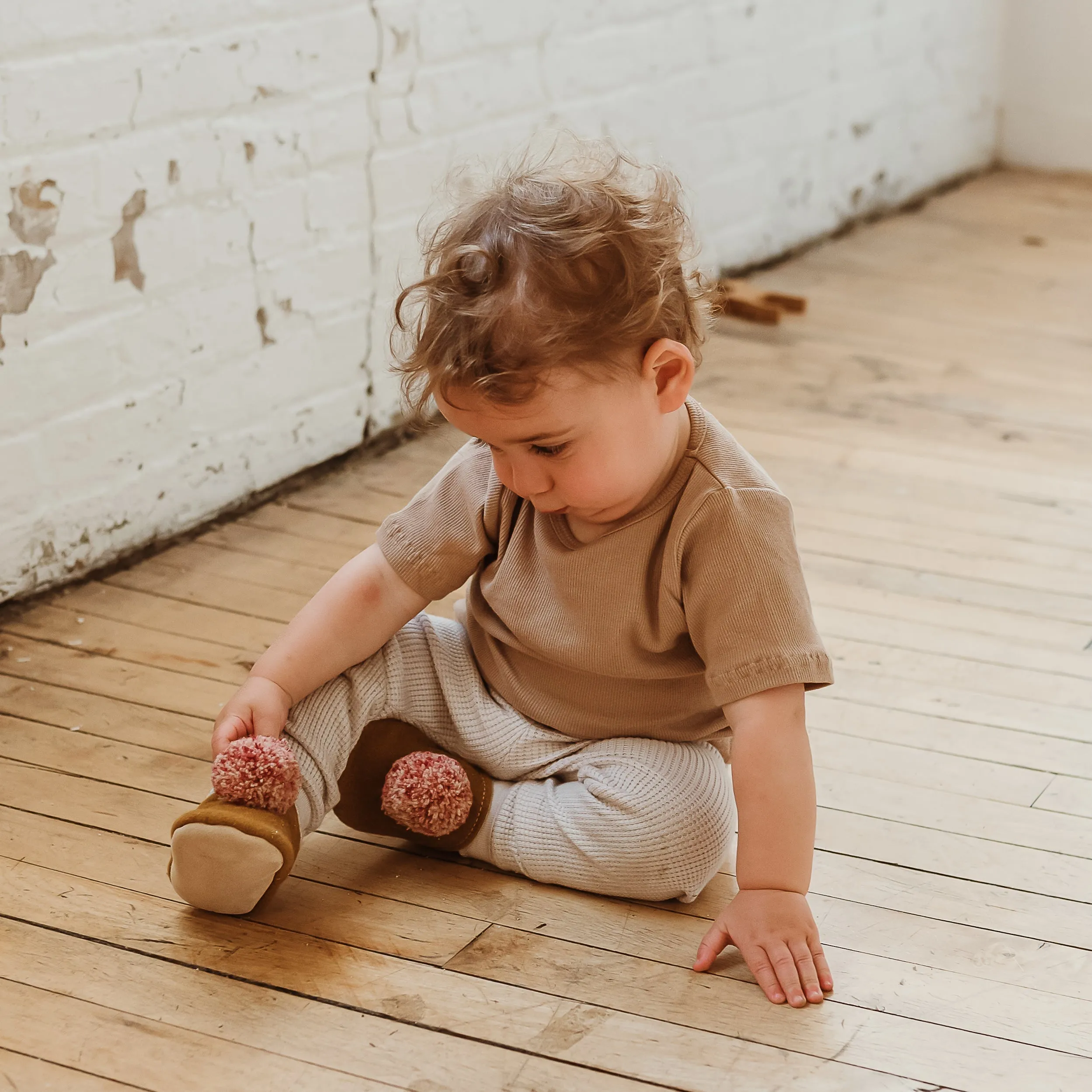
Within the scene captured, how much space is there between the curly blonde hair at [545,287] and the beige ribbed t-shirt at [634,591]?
0.13 metres

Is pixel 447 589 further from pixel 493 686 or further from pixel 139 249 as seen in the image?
pixel 139 249

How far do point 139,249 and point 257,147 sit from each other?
21 cm

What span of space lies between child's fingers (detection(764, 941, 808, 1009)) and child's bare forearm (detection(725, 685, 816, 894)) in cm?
4

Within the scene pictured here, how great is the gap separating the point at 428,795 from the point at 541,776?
0.35 ft

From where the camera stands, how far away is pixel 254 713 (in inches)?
41.8

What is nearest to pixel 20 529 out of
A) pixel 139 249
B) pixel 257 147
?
pixel 139 249

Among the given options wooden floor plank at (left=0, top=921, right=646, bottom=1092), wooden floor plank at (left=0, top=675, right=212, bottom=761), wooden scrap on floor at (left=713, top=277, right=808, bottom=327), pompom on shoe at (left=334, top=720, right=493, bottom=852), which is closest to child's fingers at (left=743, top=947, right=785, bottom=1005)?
wooden floor plank at (left=0, top=921, right=646, bottom=1092)

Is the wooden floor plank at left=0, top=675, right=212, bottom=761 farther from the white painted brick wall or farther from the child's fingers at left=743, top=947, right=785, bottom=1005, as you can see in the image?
the child's fingers at left=743, top=947, right=785, bottom=1005

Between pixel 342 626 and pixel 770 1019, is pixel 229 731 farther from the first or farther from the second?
pixel 770 1019

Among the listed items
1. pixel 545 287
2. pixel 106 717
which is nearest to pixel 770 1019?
pixel 545 287

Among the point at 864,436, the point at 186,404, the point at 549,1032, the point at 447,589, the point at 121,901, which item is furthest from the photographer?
the point at 864,436

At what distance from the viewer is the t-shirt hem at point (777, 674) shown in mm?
974

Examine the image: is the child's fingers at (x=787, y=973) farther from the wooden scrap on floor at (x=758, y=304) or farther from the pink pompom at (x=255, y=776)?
the wooden scrap on floor at (x=758, y=304)

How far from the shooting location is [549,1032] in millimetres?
907
